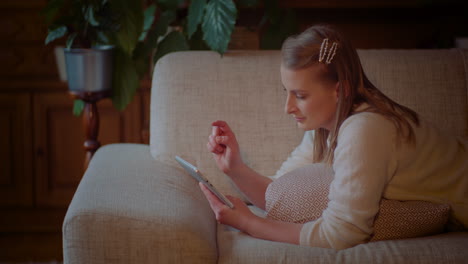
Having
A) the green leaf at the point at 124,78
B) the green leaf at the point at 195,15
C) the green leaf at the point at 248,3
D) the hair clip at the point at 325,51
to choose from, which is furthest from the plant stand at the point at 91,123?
the hair clip at the point at 325,51

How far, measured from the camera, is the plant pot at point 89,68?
2125mm

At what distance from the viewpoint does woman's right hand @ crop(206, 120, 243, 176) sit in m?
1.56

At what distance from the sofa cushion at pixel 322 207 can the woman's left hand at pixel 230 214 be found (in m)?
0.08

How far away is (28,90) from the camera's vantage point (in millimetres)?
2797

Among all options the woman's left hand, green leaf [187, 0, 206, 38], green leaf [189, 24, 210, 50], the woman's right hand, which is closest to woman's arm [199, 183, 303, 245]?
the woman's left hand

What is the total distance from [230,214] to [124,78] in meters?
1.00

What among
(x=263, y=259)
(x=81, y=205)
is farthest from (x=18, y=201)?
(x=263, y=259)

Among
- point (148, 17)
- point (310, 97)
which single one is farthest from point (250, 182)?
point (148, 17)

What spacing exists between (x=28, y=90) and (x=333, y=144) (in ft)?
6.04

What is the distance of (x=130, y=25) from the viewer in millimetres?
2152

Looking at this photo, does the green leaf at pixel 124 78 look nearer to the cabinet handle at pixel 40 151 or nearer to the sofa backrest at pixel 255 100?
the sofa backrest at pixel 255 100

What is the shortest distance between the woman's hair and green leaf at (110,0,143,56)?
91 cm

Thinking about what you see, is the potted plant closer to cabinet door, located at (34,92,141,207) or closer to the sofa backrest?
the sofa backrest

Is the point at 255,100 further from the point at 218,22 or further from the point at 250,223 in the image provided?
the point at 250,223
